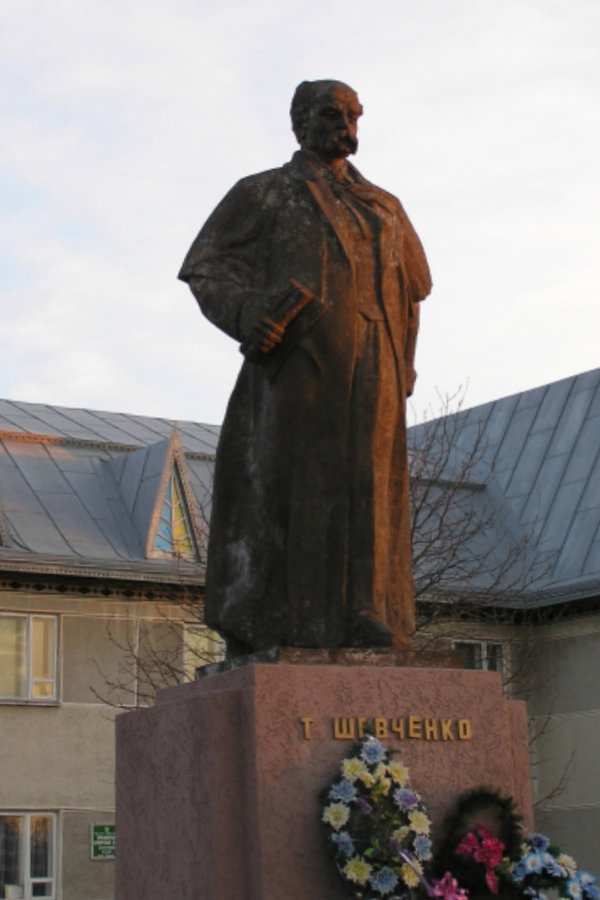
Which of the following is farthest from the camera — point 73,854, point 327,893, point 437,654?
point 73,854

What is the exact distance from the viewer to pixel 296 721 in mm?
6941

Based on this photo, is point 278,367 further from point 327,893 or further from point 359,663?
point 327,893

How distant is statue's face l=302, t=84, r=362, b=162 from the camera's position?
311 inches

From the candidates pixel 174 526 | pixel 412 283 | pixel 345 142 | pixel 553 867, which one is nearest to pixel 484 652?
pixel 174 526

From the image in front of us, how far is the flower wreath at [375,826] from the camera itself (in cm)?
679

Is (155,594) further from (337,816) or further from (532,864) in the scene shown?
(337,816)

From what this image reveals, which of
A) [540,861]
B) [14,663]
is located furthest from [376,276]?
[14,663]

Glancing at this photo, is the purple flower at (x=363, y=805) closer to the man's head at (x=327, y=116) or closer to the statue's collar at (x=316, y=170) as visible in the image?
the statue's collar at (x=316, y=170)

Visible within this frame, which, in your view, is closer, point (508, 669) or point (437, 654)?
point (437, 654)

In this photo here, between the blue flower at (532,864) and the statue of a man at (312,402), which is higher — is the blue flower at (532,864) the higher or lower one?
the lower one

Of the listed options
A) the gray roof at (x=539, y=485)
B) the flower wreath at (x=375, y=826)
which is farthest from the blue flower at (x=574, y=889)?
the gray roof at (x=539, y=485)

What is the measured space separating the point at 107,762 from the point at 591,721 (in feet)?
23.3

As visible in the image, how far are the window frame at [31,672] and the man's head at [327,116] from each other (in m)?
19.1

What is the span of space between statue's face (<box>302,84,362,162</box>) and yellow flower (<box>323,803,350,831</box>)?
2693 mm
